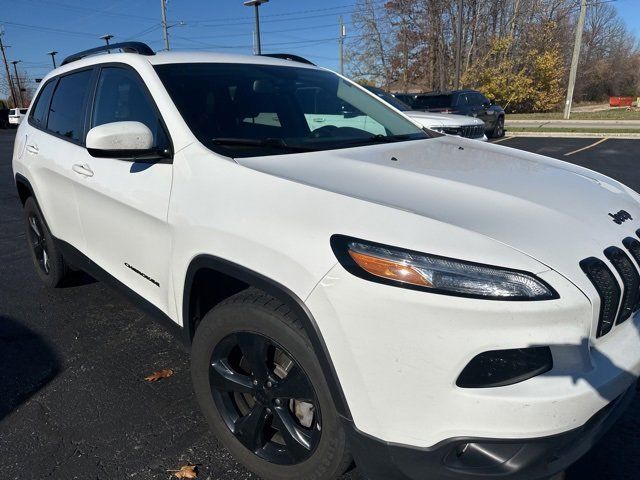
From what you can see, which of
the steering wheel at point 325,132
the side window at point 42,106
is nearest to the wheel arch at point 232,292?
the steering wheel at point 325,132

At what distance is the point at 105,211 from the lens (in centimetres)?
276

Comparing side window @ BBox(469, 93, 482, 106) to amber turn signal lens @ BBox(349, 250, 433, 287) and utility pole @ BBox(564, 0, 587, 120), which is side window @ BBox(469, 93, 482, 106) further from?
amber turn signal lens @ BBox(349, 250, 433, 287)

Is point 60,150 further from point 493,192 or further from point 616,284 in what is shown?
point 616,284

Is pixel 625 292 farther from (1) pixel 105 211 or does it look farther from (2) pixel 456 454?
(1) pixel 105 211

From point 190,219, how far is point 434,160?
3.84 feet

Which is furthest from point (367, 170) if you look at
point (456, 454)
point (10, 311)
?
point (10, 311)

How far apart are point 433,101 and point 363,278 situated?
15577mm

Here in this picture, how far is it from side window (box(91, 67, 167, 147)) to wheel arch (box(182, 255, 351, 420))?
2.26 feet

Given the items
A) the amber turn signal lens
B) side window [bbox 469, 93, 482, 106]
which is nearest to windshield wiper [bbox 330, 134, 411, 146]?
the amber turn signal lens

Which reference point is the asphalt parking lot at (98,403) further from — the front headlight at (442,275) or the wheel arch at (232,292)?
the front headlight at (442,275)

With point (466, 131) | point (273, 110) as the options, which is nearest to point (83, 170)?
point (273, 110)

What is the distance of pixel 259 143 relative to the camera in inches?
91.3

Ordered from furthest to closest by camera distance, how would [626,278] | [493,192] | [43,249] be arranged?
[43,249] → [493,192] → [626,278]

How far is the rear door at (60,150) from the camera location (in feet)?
10.4
